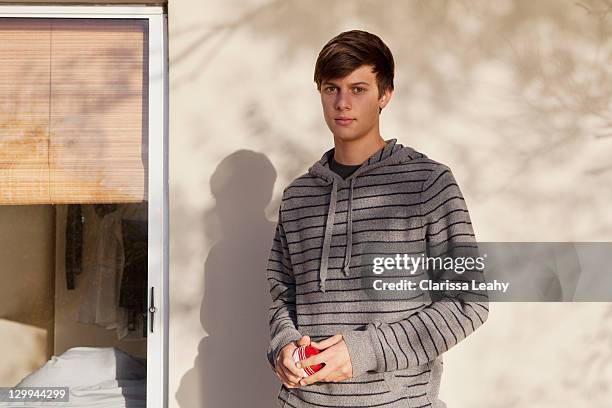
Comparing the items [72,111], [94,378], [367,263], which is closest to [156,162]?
[72,111]

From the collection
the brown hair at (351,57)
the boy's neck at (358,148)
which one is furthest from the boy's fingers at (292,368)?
the brown hair at (351,57)

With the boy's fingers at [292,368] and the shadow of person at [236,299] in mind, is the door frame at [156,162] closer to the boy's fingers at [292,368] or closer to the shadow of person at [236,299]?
the shadow of person at [236,299]

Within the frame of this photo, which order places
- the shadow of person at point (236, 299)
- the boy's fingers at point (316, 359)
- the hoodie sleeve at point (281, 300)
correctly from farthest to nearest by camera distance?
the shadow of person at point (236, 299) → the hoodie sleeve at point (281, 300) → the boy's fingers at point (316, 359)

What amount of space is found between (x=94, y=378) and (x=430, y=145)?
61.1 inches

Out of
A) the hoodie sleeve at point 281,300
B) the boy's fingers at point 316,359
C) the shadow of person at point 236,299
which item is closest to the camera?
the boy's fingers at point 316,359

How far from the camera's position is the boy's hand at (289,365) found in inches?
76.2

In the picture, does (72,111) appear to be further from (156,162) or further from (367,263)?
(367,263)

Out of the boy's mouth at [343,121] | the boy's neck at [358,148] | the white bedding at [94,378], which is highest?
the boy's mouth at [343,121]

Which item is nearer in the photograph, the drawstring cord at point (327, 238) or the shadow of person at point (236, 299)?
the drawstring cord at point (327, 238)

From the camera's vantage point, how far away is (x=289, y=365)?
6.36ft

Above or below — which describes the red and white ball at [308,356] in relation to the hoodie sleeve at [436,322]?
below

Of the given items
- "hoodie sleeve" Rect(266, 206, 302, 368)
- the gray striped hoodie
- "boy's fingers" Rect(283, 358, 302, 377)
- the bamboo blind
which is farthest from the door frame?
"boy's fingers" Rect(283, 358, 302, 377)

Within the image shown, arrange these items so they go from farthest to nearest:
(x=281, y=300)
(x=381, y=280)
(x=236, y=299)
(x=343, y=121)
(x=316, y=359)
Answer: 1. (x=236, y=299)
2. (x=281, y=300)
3. (x=343, y=121)
4. (x=381, y=280)
5. (x=316, y=359)

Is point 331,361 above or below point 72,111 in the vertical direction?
below
